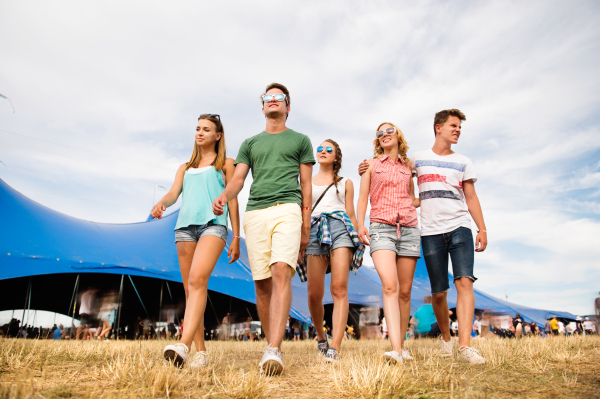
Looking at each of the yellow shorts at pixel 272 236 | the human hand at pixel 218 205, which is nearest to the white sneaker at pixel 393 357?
the yellow shorts at pixel 272 236

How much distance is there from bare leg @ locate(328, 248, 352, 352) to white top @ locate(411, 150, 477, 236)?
0.63 metres

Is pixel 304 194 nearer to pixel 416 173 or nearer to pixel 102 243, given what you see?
pixel 416 173

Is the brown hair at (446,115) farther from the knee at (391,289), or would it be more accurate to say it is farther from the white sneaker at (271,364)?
the white sneaker at (271,364)

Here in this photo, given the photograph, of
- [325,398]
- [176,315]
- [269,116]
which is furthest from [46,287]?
[325,398]

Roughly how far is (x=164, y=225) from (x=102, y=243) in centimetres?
208

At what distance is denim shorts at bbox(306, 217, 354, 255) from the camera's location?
118 inches

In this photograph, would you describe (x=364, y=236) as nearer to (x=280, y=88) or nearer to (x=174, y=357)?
(x=280, y=88)

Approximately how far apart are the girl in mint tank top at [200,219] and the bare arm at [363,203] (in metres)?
0.85

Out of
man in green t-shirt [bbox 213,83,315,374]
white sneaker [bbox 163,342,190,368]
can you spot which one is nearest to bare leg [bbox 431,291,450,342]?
man in green t-shirt [bbox 213,83,315,374]

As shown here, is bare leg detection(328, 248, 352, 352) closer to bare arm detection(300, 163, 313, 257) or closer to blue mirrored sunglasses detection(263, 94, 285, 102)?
bare arm detection(300, 163, 313, 257)

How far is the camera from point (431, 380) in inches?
67.8

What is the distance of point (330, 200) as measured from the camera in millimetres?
3225

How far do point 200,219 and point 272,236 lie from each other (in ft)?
1.66

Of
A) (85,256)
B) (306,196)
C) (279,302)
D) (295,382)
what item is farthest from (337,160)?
(85,256)
